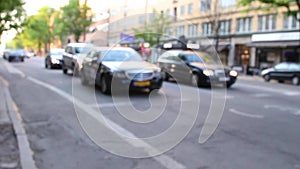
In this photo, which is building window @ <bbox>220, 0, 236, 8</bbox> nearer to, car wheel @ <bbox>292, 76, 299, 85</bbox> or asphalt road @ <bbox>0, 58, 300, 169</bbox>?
car wheel @ <bbox>292, 76, 299, 85</bbox>

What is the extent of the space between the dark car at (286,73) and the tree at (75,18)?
38142mm

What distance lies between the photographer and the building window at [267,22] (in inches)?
1492

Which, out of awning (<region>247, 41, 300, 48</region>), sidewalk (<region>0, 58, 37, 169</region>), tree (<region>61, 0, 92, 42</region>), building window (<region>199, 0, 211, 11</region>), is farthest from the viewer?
tree (<region>61, 0, 92, 42</region>)

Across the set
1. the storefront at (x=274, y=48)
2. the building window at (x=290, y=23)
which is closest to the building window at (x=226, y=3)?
the storefront at (x=274, y=48)

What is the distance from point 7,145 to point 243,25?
39.5m

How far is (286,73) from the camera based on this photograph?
23531 mm

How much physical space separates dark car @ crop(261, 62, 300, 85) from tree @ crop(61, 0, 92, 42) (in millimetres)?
38142

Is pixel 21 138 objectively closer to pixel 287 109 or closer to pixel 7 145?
pixel 7 145

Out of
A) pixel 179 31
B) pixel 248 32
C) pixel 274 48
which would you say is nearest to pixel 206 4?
pixel 248 32

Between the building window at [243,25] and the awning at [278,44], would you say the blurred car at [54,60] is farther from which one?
the building window at [243,25]

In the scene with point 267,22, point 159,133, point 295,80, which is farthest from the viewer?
point 267,22

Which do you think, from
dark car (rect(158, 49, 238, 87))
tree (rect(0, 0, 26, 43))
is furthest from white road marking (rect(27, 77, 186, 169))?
tree (rect(0, 0, 26, 43))

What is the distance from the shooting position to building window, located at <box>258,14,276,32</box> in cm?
3791

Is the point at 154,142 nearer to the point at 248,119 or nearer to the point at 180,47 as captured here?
the point at 180,47
